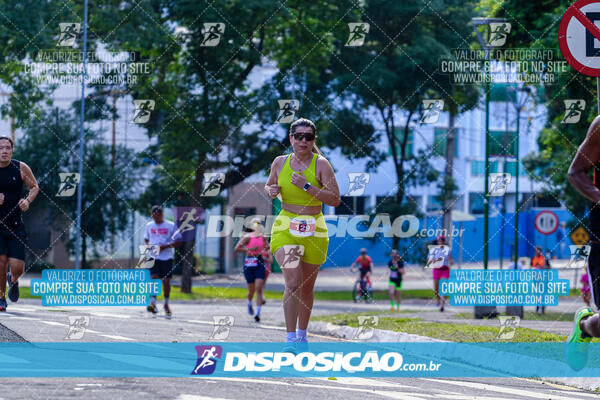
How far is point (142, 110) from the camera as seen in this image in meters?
22.5

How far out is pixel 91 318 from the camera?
46.6ft

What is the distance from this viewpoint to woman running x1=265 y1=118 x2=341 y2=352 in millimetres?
7711

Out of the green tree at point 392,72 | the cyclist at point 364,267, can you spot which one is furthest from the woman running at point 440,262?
the green tree at point 392,72

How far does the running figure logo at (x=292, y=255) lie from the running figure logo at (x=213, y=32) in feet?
63.1

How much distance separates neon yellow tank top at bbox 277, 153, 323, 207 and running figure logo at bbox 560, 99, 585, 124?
1273cm

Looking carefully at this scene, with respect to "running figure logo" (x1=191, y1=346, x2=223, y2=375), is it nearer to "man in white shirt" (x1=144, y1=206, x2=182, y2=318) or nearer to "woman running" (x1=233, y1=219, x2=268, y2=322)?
"man in white shirt" (x1=144, y1=206, x2=182, y2=318)

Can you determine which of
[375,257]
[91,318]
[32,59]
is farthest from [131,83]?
[375,257]

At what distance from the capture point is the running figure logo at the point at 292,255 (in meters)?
7.77

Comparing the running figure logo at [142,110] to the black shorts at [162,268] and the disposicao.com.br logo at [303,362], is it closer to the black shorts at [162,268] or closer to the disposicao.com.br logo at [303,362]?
the black shorts at [162,268]

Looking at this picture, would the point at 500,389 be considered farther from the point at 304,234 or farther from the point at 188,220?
the point at 188,220

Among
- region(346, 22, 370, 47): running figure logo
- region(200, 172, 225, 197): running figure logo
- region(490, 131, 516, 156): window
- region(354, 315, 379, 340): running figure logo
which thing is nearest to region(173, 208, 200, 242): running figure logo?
region(200, 172, 225, 197): running figure logo

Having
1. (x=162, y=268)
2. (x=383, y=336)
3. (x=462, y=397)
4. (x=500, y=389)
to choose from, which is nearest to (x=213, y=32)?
(x=162, y=268)

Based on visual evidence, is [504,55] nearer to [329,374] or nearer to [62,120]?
[329,374]

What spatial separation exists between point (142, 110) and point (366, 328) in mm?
10332
